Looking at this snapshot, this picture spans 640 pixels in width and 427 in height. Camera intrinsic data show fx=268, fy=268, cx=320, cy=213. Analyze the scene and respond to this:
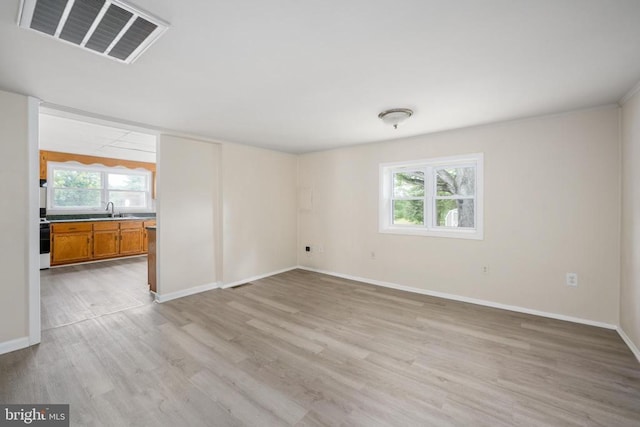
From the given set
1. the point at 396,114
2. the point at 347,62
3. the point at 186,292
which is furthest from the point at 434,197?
the point at 186,292

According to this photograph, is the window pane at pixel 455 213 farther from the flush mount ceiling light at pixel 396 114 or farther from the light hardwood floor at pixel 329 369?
the flush mount ceiling light at pixel 396 114

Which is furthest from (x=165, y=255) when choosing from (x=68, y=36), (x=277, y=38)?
(x=277, y=38)

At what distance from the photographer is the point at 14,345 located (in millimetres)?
2492

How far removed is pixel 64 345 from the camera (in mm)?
2562

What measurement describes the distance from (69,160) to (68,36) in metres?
6.17

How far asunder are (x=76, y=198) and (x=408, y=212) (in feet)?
24.8

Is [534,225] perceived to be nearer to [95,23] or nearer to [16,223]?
[95,23]

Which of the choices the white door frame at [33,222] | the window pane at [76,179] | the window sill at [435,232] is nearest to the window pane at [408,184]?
the window sill at [435,232]

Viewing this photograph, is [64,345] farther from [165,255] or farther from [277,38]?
[277,38]

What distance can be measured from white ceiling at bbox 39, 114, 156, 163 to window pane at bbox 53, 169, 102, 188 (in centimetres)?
58

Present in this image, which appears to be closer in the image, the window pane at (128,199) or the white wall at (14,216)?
the white wall at (14,216)

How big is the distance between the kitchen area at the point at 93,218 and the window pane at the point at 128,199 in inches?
0.8

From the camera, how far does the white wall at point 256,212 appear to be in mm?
4477

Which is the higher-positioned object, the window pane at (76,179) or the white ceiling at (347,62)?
the white ceiling at (347,62)
